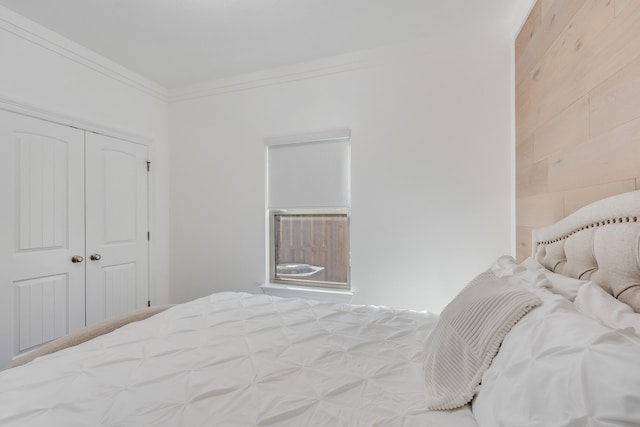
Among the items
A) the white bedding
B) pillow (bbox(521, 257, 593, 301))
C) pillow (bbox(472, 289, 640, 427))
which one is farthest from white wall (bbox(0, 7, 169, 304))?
Result: pillow (bbox(521, 257, 593, 301))

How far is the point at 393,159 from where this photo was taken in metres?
2.72

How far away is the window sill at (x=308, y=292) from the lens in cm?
285

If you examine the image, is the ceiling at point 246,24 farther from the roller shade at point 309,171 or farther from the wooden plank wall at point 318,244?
the wooden plank wall at point 318,244

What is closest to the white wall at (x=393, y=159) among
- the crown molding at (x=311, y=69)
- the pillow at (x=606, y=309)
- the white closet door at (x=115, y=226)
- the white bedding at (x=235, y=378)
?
Result: the crown molding at (x=311, y=69)

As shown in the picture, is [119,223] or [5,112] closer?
[5,112]

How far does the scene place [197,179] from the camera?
344cm

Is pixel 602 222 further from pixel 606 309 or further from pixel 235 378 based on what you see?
pixel 235 378

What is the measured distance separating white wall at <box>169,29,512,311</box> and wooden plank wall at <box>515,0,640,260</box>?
0.31m

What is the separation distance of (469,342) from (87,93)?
3369mm

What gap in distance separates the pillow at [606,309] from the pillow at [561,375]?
8 cm

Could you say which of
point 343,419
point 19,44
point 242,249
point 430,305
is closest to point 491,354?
point 343,419

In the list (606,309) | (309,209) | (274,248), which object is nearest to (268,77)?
(309,209)

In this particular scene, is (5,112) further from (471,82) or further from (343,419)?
(471,82)

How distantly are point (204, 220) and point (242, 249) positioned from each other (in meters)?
0.56
